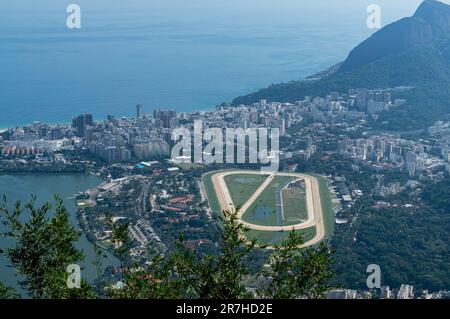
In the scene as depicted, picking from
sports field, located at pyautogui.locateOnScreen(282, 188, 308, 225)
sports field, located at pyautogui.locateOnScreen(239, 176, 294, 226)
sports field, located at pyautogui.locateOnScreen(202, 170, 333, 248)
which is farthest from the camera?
sports field, located at pyautogui.locateOnScreen(282, 188, 308, 225)

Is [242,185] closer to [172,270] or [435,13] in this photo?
[172,270]

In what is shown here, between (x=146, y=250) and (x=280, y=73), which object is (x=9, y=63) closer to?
(x=280, y=73)

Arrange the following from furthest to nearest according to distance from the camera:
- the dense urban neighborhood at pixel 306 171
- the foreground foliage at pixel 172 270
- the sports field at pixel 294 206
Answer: the sports field at pixel 294 206 → the dense urban neighborhood at pixel 306 171 → the foreground foliage at pixel 172 270

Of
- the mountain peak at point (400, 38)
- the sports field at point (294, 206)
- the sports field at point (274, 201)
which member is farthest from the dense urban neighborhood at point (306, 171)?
the mountain peak at point (400, 38)

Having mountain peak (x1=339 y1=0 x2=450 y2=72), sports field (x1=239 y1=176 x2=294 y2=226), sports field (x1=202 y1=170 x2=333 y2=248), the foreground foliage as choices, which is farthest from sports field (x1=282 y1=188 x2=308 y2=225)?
mountain peak (x1=339 y1=0 x2=450 y2=72)

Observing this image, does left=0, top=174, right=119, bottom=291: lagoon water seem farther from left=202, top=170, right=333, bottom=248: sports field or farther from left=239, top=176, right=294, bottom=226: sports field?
left=239, top=176, right=294, bottom=226: sports field

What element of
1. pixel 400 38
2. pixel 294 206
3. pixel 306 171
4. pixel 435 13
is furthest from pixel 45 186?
pixel 435 13

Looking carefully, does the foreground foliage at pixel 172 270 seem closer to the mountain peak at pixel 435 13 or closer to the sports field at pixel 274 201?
the sports field at pixel 274 201

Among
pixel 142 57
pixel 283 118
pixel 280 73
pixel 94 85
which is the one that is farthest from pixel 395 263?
pixel 142 57
